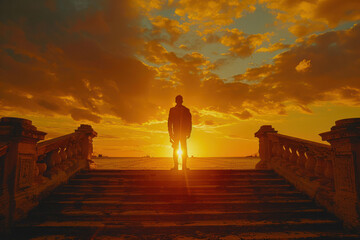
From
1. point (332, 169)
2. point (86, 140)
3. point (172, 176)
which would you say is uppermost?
point (86, 140)

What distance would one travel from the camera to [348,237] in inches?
167

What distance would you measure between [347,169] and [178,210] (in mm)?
3596

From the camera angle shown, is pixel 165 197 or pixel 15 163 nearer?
pixel 15 163

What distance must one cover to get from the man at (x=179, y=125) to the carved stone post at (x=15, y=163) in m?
4.46

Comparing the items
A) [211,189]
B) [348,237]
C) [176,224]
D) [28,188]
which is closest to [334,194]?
[348,237]

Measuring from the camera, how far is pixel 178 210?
5316mm

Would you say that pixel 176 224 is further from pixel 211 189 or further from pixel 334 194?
pixel 334 194

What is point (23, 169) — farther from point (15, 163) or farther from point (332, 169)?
point (332, 169)

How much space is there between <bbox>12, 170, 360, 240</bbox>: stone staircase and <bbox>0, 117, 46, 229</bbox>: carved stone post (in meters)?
0.37

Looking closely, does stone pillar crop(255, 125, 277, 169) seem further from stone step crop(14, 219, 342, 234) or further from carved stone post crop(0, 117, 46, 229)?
carved stone post crop(0, 117, 46, 229)

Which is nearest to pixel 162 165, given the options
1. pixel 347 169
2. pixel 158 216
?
pixel 158 216

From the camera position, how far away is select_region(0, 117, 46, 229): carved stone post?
4465 mm

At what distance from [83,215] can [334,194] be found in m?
5.40

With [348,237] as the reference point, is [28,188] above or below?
above
